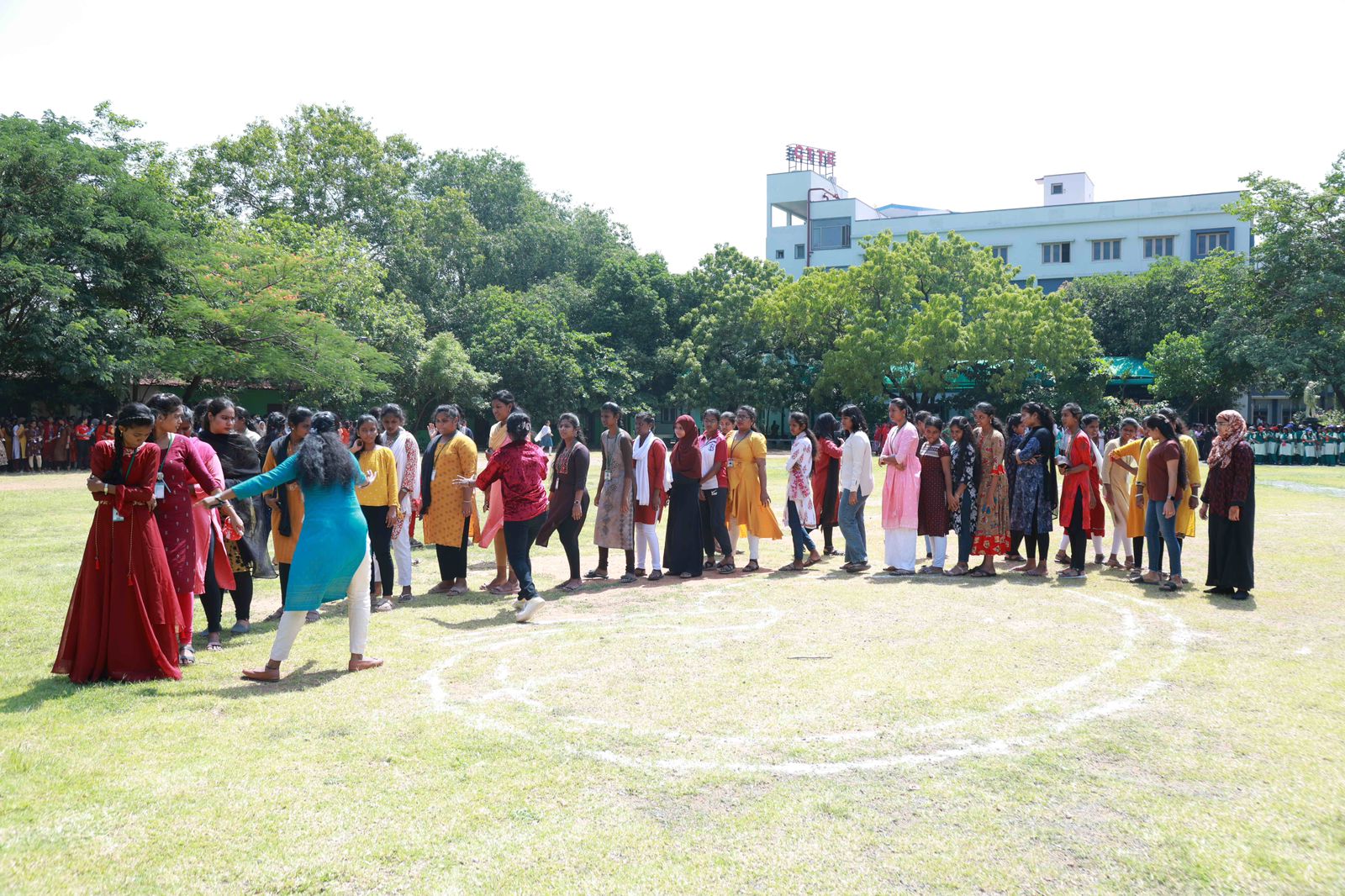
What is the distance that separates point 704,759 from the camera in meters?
4.54

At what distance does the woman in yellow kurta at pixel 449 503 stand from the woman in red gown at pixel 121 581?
9.84 feet

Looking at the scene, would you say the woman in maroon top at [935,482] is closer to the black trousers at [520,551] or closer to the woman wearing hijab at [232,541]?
the black trousers at [520,551]

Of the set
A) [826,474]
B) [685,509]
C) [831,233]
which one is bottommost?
[685,509]

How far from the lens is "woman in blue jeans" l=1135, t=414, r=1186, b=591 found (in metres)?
8.73

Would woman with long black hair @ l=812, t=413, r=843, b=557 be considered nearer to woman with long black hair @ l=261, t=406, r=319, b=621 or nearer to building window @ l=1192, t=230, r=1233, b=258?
woman with long black hair @ l=261, t=406, r=319, b=621

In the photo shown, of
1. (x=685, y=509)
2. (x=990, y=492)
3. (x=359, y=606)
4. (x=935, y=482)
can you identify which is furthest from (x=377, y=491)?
(x=990, y=492)

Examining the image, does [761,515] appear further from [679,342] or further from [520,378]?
[679,342]

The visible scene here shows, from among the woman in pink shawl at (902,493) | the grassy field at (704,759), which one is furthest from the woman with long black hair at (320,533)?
the woman in pink shawl at (902,493)

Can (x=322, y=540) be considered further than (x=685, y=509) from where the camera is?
No

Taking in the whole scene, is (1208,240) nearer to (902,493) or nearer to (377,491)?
(902,493)

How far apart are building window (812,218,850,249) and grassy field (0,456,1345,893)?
2150 inches

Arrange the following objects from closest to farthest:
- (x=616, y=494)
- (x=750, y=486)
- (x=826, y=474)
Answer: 1. (x=616, y=494)
2. (x=750, y=486)
3. (x=826, y=474)

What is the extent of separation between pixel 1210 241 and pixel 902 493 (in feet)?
168

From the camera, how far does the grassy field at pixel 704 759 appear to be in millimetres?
3477
